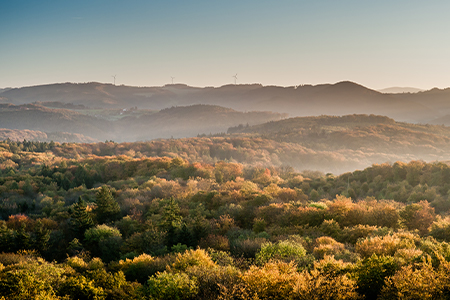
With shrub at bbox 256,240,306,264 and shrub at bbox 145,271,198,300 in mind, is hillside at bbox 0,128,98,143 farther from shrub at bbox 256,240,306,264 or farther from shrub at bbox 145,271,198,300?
shrub at bbox 145,271,198,300

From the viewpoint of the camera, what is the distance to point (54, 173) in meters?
33.5

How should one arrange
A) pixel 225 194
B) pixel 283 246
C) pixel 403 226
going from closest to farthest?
pixel 283 246, pixel 403 226, pixel 225 194

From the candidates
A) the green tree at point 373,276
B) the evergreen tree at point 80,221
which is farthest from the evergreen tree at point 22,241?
the green tree at point 373,276

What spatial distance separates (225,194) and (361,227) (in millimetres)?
11736

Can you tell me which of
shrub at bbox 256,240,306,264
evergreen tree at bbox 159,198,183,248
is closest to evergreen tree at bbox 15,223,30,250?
evergreen tree at bbox 159,198,183,248

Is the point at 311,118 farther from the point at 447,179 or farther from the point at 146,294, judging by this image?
the point at 146,294

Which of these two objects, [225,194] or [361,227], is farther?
[225,194]

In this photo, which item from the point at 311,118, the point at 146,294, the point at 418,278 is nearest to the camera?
the point at 418,278

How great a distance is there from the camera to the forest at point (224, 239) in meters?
6.95

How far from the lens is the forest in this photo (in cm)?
695

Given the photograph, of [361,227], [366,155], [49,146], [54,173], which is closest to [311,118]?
[366,155]

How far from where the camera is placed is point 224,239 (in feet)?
41.8

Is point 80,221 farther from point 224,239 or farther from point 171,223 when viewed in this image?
point 224,239

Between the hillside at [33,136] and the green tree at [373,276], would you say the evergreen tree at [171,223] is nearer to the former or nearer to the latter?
the green tree at [373,276]
